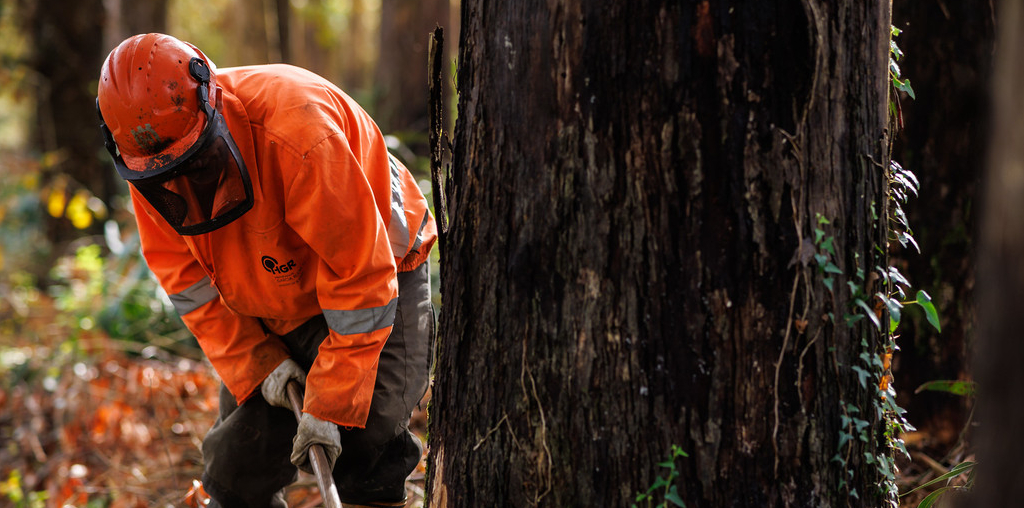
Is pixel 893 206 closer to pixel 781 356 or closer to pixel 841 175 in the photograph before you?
pixel 841 175

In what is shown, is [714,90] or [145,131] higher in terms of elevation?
[714,90]

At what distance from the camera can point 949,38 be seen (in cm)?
349

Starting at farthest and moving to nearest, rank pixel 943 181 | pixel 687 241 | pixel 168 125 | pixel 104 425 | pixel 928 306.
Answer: pixel 104 425 < pixel 943 181 < pixel 168 125 < pixel 928 306 < pixel 687 241

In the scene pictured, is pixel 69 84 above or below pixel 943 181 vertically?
below

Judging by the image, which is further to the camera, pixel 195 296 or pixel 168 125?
pixel 195 296

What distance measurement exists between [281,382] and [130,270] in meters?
4.68

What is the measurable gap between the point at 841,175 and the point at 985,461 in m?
0.85

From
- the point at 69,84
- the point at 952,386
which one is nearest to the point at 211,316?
the point at 952,386

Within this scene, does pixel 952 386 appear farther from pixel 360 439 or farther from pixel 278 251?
pixel 278 251

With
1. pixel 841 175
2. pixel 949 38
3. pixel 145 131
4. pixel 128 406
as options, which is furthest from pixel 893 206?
pixel 128 406

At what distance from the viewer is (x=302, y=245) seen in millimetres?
2676

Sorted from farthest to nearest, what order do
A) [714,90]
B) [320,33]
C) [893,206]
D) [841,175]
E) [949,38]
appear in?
[320,33] < [949,38] < [893,206] < [841,175] < [714,90]

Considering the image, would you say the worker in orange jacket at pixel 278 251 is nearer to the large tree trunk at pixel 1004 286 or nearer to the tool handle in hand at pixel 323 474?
the tool handle in hand at pixel 323 474

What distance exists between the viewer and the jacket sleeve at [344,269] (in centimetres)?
234
